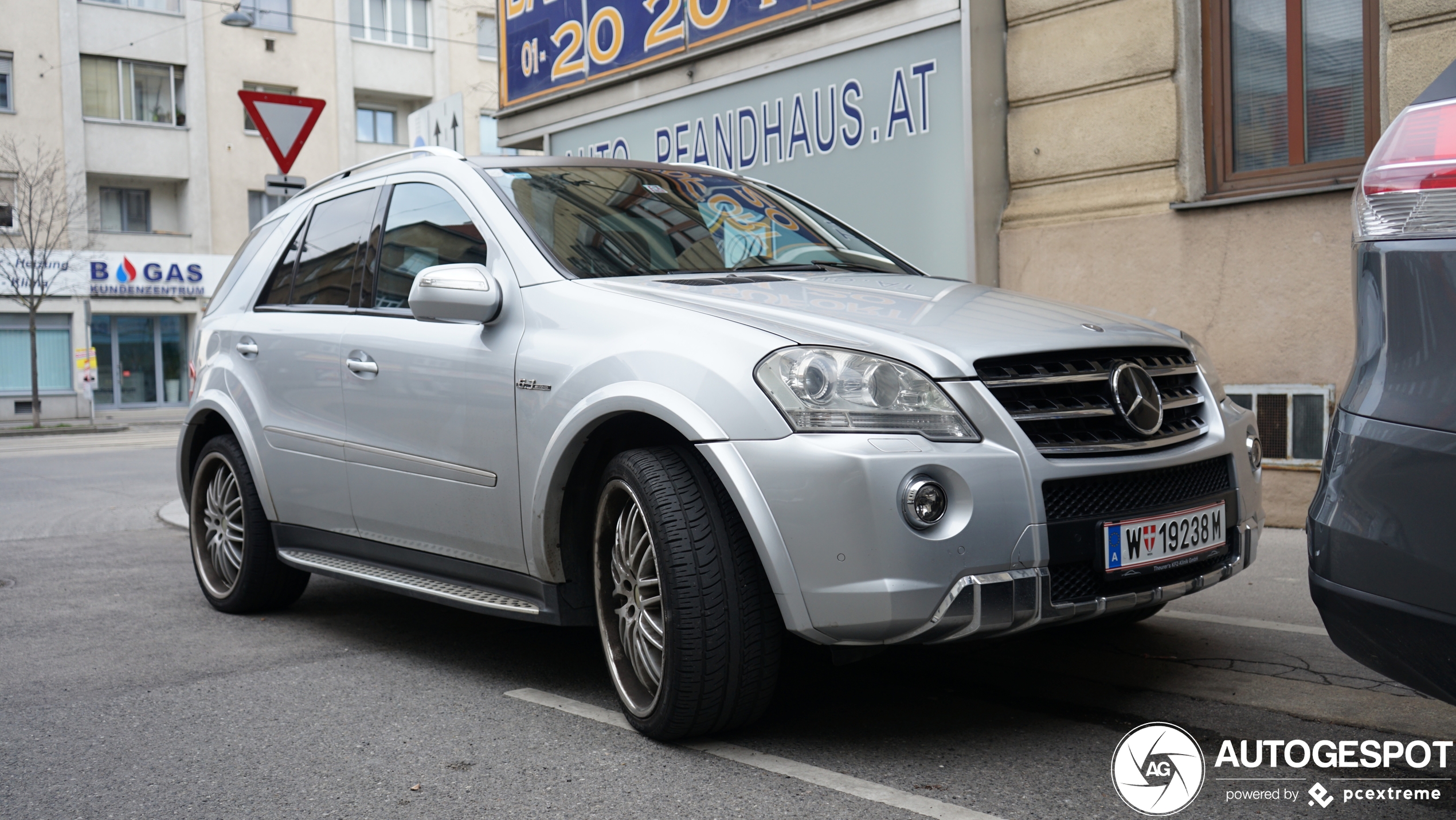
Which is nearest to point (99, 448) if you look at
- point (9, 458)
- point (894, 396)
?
point (9, 458)

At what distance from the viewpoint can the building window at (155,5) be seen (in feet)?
103

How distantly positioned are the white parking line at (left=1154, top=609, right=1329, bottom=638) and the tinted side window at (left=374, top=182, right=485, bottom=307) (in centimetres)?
280

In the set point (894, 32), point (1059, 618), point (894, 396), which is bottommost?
point (1059, 618)

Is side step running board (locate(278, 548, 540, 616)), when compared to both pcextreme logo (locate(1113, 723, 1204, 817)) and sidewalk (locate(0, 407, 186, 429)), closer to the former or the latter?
pcextreme logo (locate(1113, 723, 1204, 817))

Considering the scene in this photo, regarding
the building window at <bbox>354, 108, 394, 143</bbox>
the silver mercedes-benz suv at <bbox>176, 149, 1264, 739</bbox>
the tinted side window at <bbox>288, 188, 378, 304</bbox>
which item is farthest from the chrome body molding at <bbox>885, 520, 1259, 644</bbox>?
the building window at <bbox>354, 108, 394, 143</bbox>

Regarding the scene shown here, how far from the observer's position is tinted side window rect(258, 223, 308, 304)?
5.11 m

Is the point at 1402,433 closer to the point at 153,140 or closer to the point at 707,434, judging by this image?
the point at 707,434

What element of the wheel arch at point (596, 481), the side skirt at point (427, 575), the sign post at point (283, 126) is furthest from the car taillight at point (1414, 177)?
the sign post at point (283, 126)

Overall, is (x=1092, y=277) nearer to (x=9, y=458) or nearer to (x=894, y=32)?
(x=894, y=32)

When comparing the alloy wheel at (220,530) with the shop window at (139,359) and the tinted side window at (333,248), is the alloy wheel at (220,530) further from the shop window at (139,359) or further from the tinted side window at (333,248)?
the shop window at (139,359)

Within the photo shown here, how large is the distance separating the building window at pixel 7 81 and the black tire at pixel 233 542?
28621 millimetres

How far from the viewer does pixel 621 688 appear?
3.45 meters

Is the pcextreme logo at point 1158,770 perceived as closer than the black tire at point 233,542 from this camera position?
Yes

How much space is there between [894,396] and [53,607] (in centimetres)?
425
